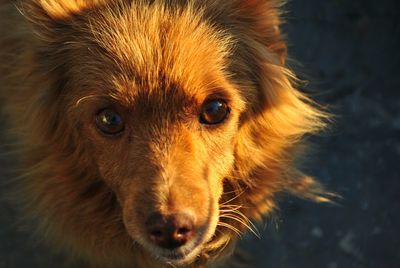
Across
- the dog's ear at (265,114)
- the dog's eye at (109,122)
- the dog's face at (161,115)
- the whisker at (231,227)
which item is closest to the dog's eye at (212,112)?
the dog's face at (161,115)

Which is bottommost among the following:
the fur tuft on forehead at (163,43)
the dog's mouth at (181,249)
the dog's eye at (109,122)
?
the dog's mouth at (181,249)

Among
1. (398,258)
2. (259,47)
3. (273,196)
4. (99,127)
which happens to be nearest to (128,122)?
(99,127)

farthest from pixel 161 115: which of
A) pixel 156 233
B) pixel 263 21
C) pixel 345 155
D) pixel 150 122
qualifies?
pixel 345 155

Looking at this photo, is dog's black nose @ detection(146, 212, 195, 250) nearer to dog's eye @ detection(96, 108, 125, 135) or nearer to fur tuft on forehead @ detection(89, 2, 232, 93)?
dog's eye @ detection(96, 108, 125, 135)

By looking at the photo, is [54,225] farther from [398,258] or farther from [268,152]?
[398,258]

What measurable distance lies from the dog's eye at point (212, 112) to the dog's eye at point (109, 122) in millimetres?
389

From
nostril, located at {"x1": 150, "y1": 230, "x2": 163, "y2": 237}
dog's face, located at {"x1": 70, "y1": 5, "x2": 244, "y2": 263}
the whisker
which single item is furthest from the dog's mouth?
the whisker

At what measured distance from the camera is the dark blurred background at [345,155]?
4508 millimetres

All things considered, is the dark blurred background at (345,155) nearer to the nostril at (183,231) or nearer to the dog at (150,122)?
the dog at (150,122)

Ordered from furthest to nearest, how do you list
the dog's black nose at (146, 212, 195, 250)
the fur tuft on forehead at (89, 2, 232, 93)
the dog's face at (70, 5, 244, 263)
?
the fur tuft on forehead at (89, 2, 232, 93)
the dog's face at (70, 5, 244, 263)
the dog's black nose at (146, 212, 195, 250)

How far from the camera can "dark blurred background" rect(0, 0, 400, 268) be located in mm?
4508

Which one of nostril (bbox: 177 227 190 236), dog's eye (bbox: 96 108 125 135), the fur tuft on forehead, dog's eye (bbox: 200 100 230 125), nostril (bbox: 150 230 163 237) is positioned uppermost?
the fur tuft on forehead

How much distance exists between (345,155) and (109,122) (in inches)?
82.6

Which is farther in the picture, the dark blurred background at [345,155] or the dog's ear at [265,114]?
the dark blurred background at [345,155]
